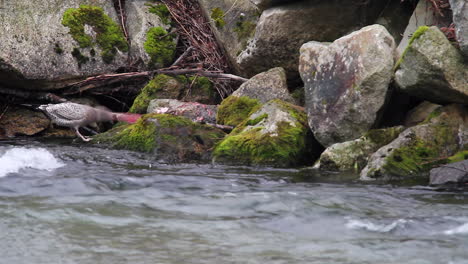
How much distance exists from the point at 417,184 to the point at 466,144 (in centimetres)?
94

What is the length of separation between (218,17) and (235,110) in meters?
2.39

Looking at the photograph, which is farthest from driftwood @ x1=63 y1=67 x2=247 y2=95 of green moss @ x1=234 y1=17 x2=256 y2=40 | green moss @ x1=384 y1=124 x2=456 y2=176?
green moss @ x1=384 y1=124 x2=456 y2=176

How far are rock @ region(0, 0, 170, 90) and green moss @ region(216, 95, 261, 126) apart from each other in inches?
109

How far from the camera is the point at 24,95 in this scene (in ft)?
34.6

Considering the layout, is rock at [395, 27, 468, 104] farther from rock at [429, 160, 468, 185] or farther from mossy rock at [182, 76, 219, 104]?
mossy rock at [182, 76, 219, 104]

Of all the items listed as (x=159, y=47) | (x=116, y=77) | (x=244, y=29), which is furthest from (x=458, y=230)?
(x=159, y=47)

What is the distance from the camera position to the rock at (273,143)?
24.6ft

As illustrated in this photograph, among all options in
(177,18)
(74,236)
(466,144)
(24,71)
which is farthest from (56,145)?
(466,144)

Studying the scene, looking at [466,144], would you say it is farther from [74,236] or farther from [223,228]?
[74,236]

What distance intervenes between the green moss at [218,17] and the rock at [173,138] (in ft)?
8.65

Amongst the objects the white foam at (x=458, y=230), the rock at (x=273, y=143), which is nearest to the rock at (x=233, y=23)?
the rock at (x=273, y=143)

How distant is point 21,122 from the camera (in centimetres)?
1053

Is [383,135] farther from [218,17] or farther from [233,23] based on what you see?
[218,17]

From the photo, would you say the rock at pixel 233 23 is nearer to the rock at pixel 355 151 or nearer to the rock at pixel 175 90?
the rock at pixel 175 90
